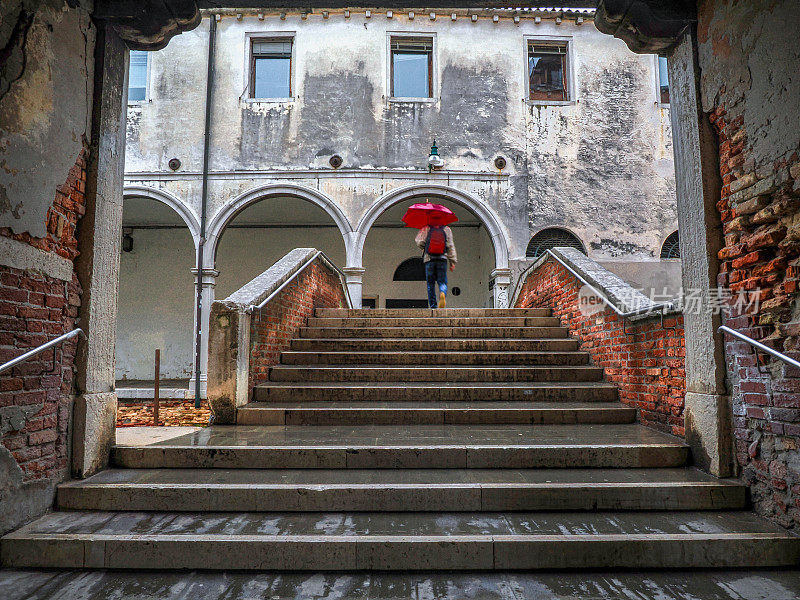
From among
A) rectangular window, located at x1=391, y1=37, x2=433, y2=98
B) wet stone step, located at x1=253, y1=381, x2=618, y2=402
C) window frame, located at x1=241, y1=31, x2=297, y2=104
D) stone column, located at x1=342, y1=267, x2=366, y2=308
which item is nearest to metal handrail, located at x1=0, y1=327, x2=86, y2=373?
wet stone step, located at x1=253, y1=381, x2=618, y2=402

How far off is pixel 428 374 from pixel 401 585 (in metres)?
2.79

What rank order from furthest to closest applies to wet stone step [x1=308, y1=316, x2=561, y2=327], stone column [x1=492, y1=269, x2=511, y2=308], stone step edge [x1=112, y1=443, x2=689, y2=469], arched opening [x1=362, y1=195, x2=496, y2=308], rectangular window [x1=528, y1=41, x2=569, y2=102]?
arched opening [x1=362, y1=195, x2=496, y2=308]
rectangular window [x1=528, y1=41, x2=569, y2=102]
stone column [x1=492, y1=269, x2=511, y2=308]
wet stone step [x1=308, y1=316, x2=561, y2=327]
stone step edge [x1=112, y1=443, x2=689, y2=469]

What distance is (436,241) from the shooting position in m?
7.33

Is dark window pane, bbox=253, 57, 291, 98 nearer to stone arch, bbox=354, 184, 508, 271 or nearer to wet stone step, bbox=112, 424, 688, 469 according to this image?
stone arch, bbox=354, 184, 508, 271

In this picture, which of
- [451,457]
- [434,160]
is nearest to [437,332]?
[451,457]

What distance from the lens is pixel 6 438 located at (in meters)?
2.57

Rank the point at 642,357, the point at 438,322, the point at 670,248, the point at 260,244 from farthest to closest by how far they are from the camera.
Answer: the point at 260,244 → the point at 670,248 → the point at 438,322 → the point at 642,357

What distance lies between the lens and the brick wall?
260cm

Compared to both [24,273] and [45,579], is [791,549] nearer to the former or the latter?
[45,579]

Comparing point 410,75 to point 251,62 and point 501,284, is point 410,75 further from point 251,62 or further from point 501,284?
point 501,284

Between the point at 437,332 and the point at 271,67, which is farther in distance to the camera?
the point at 271,67

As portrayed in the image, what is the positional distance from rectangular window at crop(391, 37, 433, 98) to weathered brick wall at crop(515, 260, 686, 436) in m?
6.59

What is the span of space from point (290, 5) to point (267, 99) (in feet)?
23.7

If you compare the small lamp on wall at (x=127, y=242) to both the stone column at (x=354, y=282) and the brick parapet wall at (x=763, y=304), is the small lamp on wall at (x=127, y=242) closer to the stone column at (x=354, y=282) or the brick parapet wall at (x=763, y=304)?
the stone column at (x=354, y=282)
